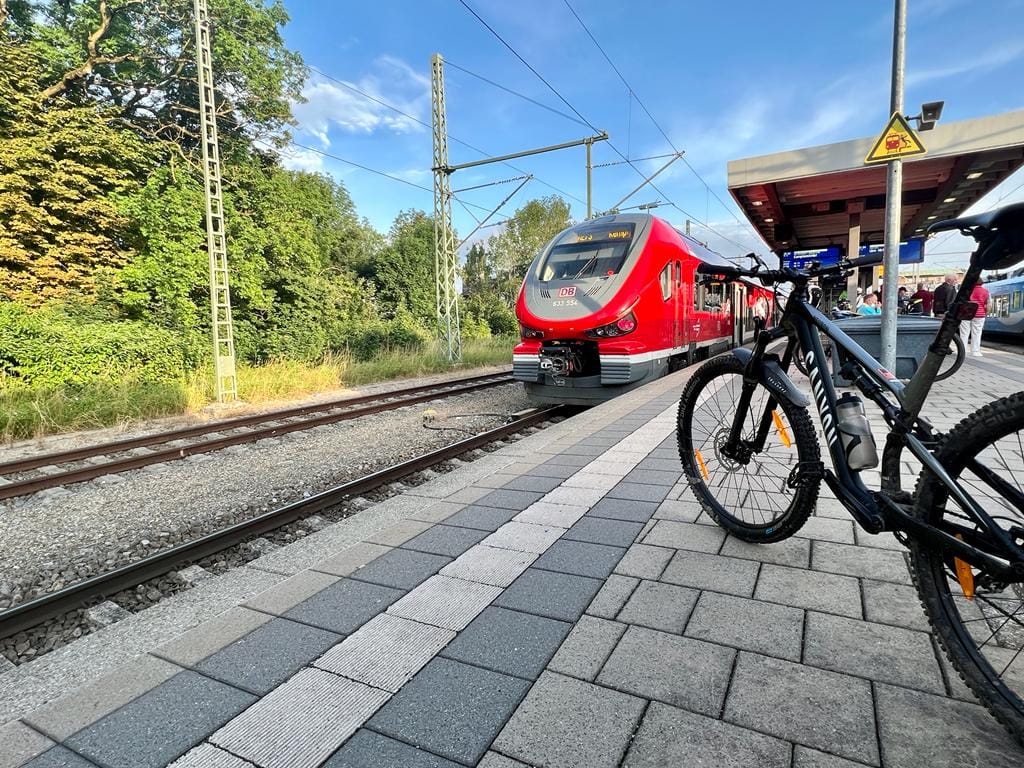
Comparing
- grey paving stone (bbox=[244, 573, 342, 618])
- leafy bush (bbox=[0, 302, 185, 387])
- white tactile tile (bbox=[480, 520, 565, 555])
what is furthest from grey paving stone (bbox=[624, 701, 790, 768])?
leafy bush (bbox=[0, 302, 185, 387])

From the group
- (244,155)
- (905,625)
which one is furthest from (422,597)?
(244,155)

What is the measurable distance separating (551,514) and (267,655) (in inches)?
69.1

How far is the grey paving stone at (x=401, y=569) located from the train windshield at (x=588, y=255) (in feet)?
19.6

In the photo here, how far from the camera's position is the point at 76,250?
48.5 feet

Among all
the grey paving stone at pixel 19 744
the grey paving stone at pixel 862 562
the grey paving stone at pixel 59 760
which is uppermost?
the grey paving stone at pixel 862 562

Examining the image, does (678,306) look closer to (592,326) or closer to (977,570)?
(592,326)

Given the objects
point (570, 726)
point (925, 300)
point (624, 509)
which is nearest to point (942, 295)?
point (925, 300)

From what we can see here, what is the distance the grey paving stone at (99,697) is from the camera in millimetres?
1678

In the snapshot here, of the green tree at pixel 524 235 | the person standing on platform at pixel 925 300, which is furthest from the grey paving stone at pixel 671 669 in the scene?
the green tree at pixel 524 235

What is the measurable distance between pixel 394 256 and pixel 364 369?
22696 mm

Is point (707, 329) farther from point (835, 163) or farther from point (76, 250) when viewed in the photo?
point (76, 250)

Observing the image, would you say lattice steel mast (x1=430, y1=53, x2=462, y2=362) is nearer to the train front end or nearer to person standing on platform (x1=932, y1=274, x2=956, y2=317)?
the train front end

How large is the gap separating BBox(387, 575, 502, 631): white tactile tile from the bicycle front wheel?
1328 millimetres

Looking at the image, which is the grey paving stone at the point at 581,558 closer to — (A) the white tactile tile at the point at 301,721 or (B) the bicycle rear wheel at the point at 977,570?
(A) the white tactile tile at the point at 301,721
